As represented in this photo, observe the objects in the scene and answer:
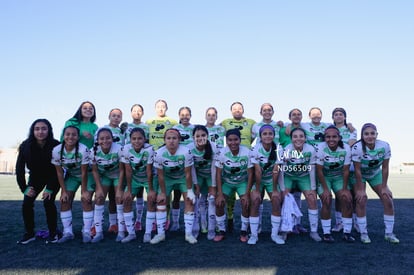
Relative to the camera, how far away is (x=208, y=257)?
402 centimetres

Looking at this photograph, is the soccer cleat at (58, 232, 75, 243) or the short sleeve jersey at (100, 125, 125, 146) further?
the short sleeve jersey at (100, 125, 125, 146)

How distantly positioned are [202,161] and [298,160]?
1622 millimetres

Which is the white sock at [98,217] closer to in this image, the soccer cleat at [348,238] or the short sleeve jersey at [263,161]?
the short sleeve jersey at [263,161]

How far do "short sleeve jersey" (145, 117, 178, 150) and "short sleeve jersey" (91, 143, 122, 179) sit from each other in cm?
114

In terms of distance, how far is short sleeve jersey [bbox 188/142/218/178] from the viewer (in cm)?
534

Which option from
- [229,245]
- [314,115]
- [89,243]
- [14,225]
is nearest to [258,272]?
[229,245]

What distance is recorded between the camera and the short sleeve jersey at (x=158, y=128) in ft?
20.8

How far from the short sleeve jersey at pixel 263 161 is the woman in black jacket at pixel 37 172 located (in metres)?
3.32

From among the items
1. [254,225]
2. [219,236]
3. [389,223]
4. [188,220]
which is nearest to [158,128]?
[188,220]

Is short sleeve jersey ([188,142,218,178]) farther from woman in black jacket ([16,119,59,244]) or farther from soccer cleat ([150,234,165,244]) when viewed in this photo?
woman in black jacket ([16,119,59,244])

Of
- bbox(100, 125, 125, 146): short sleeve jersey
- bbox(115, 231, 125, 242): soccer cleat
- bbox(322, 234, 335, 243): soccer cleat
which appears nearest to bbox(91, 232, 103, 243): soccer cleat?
bbox(115, 231, 125, 242): soccer cleat

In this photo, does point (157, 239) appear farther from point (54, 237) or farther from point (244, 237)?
point (54, 237)

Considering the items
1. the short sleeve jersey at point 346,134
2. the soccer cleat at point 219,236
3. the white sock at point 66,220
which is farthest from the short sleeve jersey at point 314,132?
the white sock at point 66,220

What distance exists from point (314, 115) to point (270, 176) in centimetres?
196
